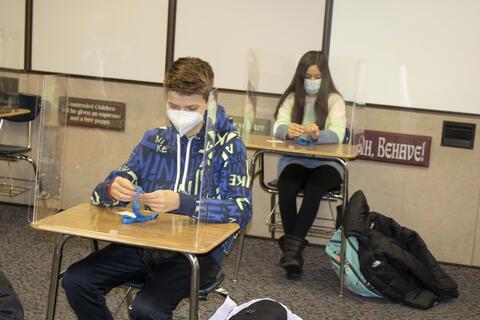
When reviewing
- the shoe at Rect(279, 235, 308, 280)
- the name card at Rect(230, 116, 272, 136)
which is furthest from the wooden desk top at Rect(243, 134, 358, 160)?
the shoe at Rect(279, 235, 308, 280)

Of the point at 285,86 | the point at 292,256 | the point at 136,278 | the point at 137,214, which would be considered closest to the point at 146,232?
the point at 137,214

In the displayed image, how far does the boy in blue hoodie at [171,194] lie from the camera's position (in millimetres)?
2256

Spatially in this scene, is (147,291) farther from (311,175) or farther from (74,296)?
(311,175)

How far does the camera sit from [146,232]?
2164 mm

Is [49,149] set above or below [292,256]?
above

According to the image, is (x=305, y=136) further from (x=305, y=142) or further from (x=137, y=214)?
(x=137, y=214)

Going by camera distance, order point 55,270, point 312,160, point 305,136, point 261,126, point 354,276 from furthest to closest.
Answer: point 261,126 → point 312,160 → point 305,136 → point 354,276 → point 55,270

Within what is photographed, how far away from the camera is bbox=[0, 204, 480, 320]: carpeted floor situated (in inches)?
132

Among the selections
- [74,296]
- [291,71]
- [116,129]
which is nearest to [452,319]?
[291,71]

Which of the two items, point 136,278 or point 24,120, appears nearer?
point 136,278

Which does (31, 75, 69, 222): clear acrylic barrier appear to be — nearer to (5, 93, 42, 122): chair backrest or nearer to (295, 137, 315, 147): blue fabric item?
(295, 137, 315, 147): blue fabric item

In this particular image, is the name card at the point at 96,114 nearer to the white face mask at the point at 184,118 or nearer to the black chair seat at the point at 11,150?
the black chair seat at the point at 11,150

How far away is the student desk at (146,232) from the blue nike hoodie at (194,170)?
0.07 meters

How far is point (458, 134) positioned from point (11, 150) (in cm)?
272
